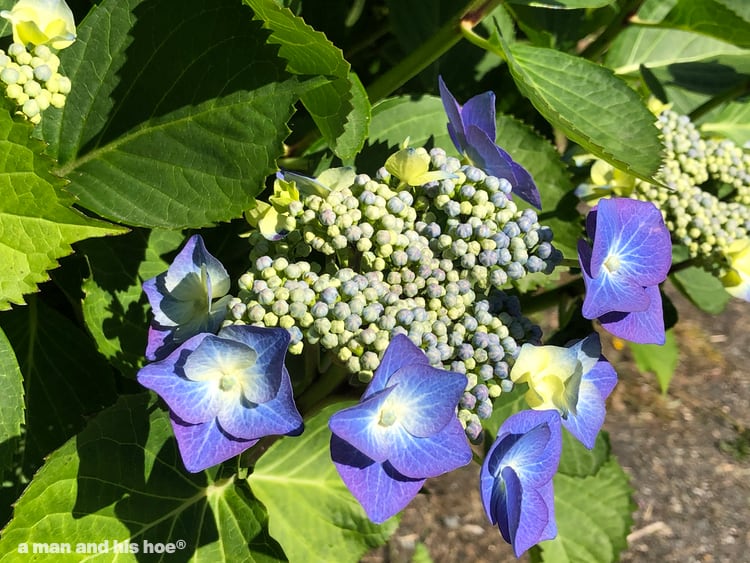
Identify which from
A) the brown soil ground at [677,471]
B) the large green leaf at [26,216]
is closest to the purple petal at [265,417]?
the large green leaf at [26,216]

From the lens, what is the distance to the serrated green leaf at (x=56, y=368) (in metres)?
1.08

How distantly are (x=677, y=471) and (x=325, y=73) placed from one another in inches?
87.4

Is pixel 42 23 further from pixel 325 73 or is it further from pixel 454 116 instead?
pixel 454 116

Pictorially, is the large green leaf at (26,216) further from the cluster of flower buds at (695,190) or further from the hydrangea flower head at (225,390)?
the cluster of flower buds at (695,190)

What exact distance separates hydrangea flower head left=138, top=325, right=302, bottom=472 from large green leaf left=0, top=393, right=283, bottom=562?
25cm

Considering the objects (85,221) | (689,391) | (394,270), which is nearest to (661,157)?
(394,270)

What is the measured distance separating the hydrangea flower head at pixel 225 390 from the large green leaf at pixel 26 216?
0.16 m

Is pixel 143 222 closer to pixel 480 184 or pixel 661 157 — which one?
pixel 480 184

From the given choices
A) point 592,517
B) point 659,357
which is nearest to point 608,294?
point 592,517

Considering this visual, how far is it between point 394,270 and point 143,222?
0.31m

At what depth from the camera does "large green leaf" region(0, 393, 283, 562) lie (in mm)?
835

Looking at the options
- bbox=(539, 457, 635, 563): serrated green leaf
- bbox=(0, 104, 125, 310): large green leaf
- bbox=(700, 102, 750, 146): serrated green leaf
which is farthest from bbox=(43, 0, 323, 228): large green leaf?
bbox=(539, 457, 635, 563): serrated green leaf

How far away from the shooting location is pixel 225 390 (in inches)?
27.4

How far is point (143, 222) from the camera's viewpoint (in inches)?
34.2
